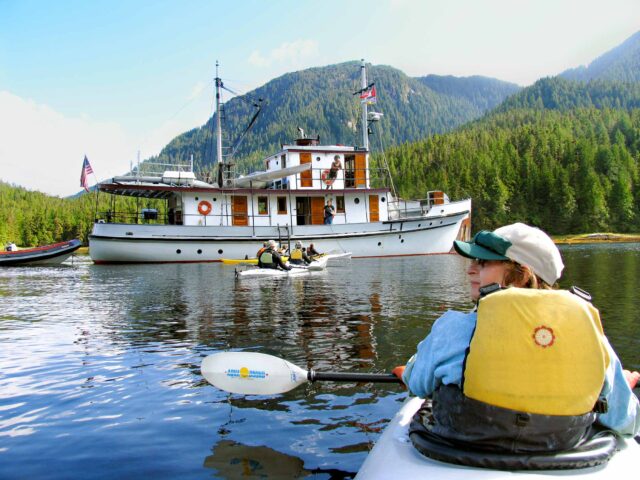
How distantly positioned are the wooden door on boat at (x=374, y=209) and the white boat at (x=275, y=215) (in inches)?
2.5

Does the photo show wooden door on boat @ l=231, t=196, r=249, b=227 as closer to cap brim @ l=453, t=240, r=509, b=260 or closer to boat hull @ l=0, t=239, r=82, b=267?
boat hull @ l=0, t=239, r=82, b=267

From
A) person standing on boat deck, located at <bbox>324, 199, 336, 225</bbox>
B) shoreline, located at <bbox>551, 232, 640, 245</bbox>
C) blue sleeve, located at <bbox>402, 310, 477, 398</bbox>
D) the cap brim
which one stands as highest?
person standing on boat deck, located at <bbox>324, 199, 336, 225</bbox>

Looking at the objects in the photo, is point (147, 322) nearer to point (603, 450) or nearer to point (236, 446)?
point (236, 446)

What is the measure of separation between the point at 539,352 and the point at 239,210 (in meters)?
30.8

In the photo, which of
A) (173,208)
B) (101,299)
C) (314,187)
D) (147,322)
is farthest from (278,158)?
(147,322)

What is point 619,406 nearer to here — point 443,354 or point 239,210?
point 443,354

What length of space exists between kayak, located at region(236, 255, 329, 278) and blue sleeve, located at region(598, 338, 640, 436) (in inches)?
645

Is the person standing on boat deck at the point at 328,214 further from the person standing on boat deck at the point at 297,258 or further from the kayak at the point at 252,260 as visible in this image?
the person standing on boat deck at the point at 297,258

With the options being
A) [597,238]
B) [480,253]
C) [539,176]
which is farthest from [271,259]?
[539,176]

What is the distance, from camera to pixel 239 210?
32562mm

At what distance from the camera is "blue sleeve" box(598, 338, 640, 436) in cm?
280

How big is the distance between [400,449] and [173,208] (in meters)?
32.2

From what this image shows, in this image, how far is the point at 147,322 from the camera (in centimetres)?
1060

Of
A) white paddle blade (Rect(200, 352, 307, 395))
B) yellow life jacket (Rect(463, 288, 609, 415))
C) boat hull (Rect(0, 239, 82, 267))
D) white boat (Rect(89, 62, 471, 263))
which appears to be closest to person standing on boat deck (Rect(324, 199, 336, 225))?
white boat (Rect(89, 62, 471, 263))
